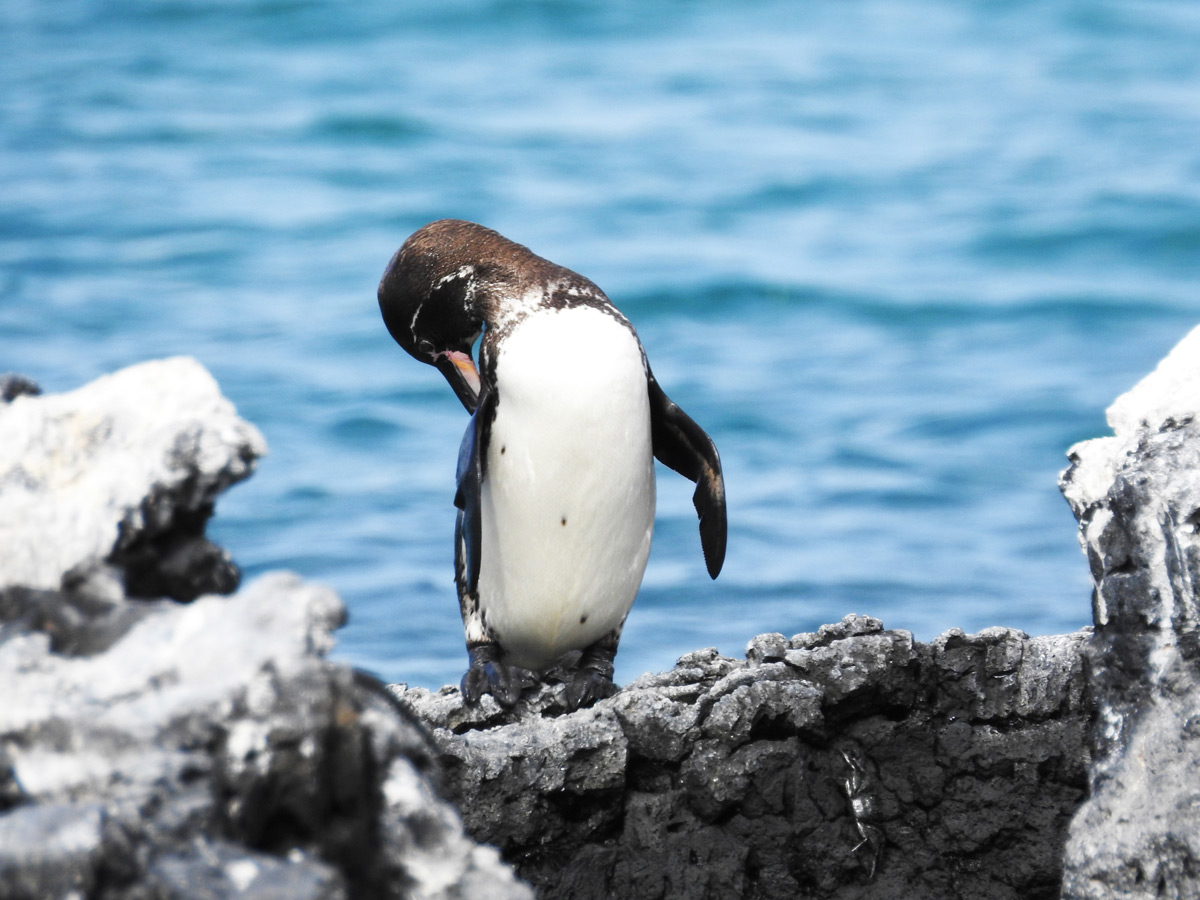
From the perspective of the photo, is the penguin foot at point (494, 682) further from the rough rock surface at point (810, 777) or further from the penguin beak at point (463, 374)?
→ the penguin beak at point (463, 374)

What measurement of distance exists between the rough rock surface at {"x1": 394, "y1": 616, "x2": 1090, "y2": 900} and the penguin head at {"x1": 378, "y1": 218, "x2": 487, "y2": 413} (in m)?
0.77

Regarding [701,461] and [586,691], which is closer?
[586,691]

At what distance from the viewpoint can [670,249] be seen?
10.7 m

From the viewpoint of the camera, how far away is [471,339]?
9.84ft

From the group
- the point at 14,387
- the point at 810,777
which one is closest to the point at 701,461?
the point at 810,777

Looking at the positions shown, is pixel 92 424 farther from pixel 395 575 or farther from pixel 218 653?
pixel 395 575

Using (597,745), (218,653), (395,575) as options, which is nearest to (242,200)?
(395,575)

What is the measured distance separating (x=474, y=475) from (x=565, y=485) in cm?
15

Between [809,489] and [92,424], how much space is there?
19.2 feet

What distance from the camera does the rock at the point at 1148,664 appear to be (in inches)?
77.9

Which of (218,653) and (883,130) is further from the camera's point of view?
(883,130)

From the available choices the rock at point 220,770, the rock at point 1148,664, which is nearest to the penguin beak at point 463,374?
the rock at point 1148,664

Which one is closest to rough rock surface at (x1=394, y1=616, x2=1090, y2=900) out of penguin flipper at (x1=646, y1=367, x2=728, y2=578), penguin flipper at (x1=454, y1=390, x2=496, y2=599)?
penguin flipper at (x1=454, y1=390, x2=496, y2=599)

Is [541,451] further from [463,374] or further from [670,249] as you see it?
[670,249]
